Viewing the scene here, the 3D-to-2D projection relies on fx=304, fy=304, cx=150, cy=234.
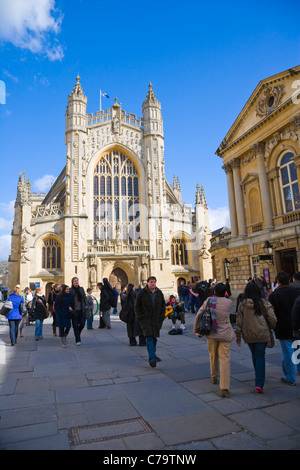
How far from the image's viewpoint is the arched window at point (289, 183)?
45.9 ft

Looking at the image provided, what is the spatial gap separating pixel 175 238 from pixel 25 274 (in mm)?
14725

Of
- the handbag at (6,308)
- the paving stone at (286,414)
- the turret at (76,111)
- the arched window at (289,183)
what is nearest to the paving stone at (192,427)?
the paving stone at (286,414)

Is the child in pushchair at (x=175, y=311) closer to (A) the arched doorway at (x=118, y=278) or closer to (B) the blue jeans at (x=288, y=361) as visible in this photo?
(B) the blue jeans at (x=288, y=361)

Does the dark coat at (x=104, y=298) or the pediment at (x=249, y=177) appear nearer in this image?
the dark coat at (x=104, y=298)

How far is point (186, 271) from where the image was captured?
30.6 m

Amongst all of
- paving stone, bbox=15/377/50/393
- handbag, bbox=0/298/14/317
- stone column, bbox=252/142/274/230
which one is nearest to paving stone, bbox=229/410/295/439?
paving stone, bbox=15/377/50/393

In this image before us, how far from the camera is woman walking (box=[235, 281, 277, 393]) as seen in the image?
165 inches

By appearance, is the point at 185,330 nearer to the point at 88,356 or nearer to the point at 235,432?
the point at 88,356

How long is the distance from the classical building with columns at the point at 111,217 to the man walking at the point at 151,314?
21.7 metres

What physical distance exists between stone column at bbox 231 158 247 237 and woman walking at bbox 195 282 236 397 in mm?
12956

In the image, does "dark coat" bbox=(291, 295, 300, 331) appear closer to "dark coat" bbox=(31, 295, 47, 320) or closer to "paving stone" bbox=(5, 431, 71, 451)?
"paving stone" bbox=(5, 431, 71, 451)
